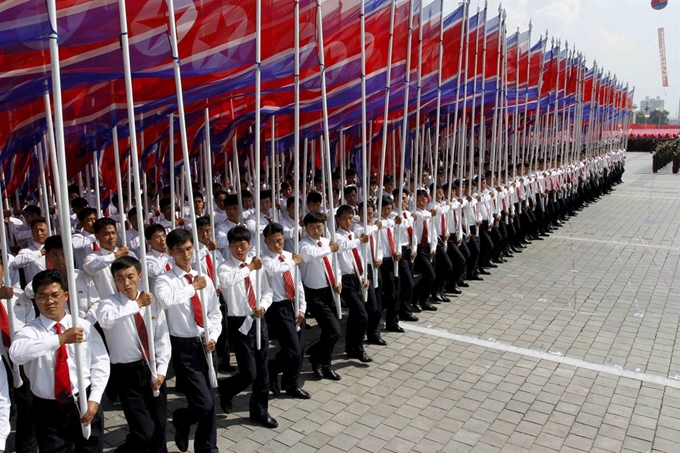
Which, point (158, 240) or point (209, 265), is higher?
point (158, 240)

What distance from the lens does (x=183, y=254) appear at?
14.1 feet

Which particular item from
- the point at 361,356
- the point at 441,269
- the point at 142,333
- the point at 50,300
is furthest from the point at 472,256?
the point at 50,300

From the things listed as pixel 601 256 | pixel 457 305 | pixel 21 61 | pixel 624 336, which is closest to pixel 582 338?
pixel 624 336

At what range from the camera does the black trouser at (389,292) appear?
674 cm

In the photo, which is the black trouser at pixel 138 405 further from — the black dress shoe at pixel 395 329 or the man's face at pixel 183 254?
the black dress shoe at pixel 395 329

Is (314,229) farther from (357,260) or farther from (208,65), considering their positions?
(208,65)

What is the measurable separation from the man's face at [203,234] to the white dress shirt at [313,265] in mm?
935

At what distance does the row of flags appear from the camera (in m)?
4.23

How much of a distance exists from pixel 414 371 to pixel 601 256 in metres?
6.62

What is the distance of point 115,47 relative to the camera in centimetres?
460

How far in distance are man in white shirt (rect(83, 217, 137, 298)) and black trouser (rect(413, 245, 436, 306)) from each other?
3.72 meters

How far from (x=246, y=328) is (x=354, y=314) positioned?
1514mm

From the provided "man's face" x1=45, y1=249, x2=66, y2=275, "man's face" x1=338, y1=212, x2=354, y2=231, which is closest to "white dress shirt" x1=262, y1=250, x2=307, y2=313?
"man's face" x1=338, y1=212, x2=354, y2=231

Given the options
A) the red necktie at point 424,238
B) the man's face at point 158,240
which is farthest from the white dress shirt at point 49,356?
the red necktie at point 424,238
